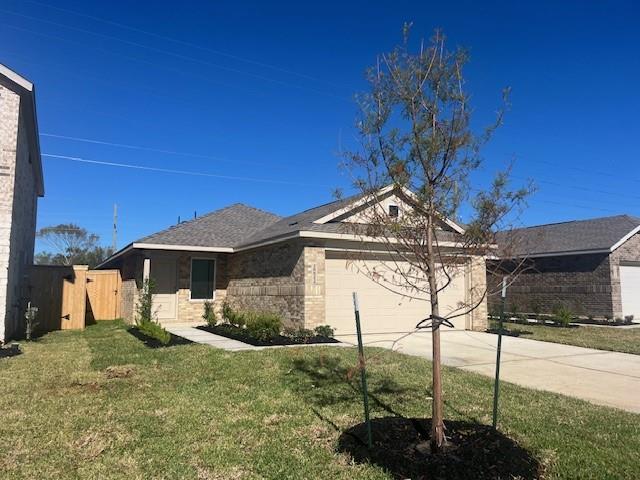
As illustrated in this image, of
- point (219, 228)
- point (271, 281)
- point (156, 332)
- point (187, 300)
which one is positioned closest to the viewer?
point (156, 332)

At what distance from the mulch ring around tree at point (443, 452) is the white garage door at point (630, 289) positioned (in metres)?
18.6

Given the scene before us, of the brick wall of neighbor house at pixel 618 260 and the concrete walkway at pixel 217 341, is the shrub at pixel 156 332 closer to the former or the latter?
the concrete walkway at pixel 217 341

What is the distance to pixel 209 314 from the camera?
16.7 m

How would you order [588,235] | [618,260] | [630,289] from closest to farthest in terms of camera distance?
[618,260], [630,289], [588,235]

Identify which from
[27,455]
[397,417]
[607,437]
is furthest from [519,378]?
[27,455]

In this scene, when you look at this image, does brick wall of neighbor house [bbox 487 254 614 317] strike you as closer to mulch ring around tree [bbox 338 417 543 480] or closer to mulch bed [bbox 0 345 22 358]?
mulch ring around tree [bbox 338 417 543 480]

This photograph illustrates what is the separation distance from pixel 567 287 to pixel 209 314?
15.5m

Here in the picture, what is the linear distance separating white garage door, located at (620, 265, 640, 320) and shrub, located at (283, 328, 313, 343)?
14916 millimetres

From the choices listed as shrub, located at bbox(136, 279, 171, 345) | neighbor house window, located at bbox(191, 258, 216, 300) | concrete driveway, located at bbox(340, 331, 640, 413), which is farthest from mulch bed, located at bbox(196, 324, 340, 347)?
neighbor house window, located at bbox(191, 258, 216, 300)

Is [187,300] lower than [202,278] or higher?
lower

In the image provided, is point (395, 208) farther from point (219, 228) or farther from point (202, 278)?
point (219, 228)

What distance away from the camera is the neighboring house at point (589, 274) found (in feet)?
64.5

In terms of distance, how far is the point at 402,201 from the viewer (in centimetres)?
482

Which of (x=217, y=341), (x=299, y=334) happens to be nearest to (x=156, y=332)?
(x=217, y=341)
